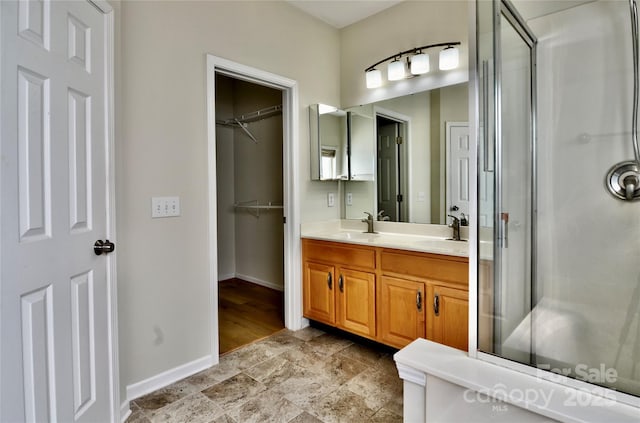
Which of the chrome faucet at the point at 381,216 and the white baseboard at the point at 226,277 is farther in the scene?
the white baseboard at the point at 226,277

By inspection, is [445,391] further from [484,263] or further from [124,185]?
[124,185]

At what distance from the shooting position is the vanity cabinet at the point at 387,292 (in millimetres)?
2025

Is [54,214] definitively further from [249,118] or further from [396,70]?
[249,118]

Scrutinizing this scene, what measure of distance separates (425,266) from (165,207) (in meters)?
1.66

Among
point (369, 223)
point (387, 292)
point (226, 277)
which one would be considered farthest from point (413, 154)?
point (226, 277)

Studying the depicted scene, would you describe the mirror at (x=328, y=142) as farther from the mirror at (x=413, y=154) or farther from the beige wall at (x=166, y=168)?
the beige wall at (x=166, y=168)

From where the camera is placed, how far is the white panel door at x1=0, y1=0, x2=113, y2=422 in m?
1.08

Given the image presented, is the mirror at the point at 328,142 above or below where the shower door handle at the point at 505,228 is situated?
above

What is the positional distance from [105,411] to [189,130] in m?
1.57

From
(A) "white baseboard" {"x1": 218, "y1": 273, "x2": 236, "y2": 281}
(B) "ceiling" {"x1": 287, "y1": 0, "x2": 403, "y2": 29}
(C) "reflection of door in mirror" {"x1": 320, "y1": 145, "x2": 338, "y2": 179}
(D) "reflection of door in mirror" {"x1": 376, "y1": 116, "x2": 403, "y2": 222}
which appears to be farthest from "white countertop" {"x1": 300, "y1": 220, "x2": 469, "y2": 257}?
(A) "white baseboard" {"x1": 218, "y1": 273, "x2": 236, "y2": 281}

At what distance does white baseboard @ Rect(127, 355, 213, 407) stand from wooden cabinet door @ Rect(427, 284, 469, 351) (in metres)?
1.49

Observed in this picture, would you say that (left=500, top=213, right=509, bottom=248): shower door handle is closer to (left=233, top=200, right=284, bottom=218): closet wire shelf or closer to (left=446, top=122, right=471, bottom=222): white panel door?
(left=446, top=122, right=471, bottom=222): white panel door

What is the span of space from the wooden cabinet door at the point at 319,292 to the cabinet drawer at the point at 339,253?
0.07 m

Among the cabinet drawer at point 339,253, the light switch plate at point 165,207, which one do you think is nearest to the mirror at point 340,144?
the cabinet drawer at point 339,253
